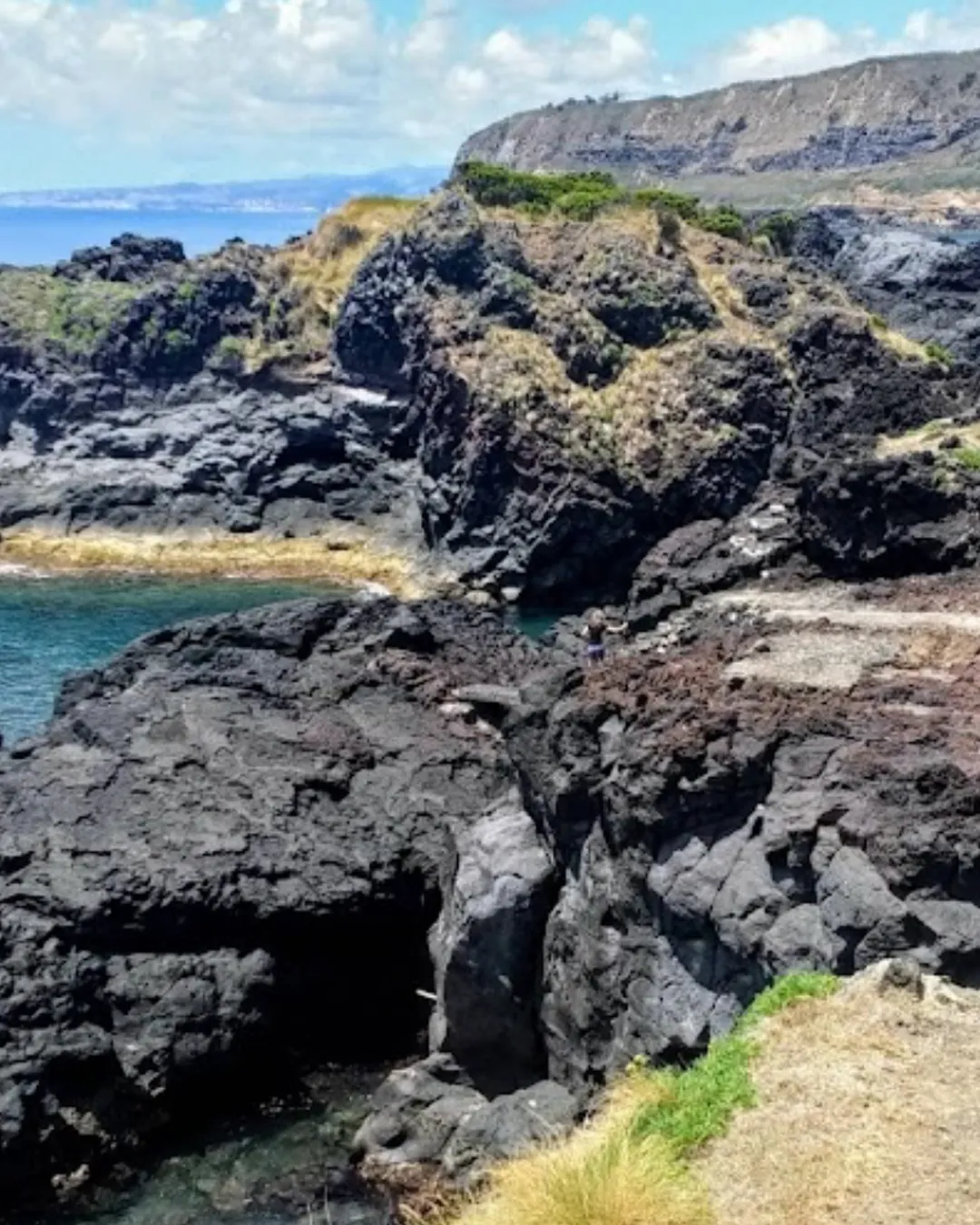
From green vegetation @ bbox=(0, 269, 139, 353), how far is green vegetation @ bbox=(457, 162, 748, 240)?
898 inches

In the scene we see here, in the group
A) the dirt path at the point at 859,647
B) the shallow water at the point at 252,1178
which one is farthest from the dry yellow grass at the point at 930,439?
the shallow water at the point at 252,1178

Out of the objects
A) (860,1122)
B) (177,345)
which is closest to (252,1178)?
(860,1122)

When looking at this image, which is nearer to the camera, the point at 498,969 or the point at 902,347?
the point at 498,969

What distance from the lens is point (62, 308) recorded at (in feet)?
312

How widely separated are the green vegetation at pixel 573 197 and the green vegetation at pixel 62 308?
2282 centimetres

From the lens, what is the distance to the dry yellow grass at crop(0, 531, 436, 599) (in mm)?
74500

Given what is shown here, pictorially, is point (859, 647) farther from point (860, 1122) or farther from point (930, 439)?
point (930, 439)

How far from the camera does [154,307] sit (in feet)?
298

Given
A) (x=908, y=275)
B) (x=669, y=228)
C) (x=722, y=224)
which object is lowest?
(x=908, y=275)

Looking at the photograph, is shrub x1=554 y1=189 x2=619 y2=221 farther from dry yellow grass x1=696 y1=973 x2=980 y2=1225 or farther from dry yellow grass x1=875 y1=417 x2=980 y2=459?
dry yellow grass x1=696 y1=973 x2=980 y2=1225

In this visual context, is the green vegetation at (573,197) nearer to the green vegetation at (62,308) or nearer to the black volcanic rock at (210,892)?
the green vegetation at (62,308)

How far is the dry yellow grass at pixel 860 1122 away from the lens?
13.6 m

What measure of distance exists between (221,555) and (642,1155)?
65.4 meters

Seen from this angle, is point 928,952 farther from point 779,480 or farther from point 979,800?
point 779,480
